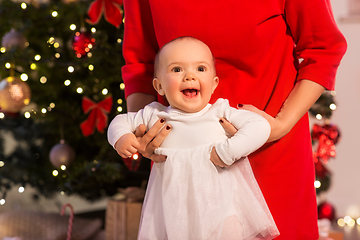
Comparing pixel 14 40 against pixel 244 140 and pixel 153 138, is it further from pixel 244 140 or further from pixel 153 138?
pixel 244 140

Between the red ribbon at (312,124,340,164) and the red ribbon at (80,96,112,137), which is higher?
the red ribbon at (80,96,112,137)

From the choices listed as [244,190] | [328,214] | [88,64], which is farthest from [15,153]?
[328,214]

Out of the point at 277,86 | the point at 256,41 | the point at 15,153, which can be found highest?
the point at 256,41

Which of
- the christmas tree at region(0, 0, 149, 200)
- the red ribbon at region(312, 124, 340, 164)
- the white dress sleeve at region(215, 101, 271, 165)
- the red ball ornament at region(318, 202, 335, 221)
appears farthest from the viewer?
the red ball ornament at region(318, 202, 335, 221)

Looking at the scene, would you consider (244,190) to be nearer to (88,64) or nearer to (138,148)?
(138,148)

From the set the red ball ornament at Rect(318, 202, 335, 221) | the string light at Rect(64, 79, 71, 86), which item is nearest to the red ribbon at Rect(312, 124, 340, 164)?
the red ball ornament at Rect(318, 202, 335, 221)

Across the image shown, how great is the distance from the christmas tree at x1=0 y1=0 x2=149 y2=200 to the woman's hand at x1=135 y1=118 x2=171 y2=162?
1272 mm

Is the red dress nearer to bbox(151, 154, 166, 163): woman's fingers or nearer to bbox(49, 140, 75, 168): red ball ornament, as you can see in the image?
bbox(151, 154, 166, 163): woman's fingers

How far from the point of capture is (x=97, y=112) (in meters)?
2.11

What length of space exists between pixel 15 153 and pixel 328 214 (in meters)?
2.52

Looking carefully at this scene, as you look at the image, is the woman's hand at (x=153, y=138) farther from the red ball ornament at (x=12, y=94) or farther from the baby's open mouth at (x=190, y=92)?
the red ball ornament at (x=12, y=94)

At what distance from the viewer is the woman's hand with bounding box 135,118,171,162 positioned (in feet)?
2.58

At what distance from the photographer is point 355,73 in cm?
298

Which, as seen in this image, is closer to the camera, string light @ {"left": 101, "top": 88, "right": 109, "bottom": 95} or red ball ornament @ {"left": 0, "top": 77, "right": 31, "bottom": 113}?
red ball ornament @ {"left": 0, "top": 77, "right": 31, "bottom": 113}
